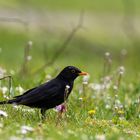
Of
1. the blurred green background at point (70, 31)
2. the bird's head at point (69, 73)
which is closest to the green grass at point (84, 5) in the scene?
the blurred green background at point (70, 31)

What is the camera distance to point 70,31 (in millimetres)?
27766

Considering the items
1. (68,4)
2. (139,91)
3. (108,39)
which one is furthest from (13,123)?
(68,4)

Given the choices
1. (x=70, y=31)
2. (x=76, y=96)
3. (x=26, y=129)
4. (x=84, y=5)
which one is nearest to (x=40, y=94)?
(x=26, y=129)

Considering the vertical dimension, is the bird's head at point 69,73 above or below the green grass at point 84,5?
below

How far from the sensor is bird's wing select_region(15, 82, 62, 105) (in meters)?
8.81

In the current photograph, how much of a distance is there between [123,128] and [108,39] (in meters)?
20.1

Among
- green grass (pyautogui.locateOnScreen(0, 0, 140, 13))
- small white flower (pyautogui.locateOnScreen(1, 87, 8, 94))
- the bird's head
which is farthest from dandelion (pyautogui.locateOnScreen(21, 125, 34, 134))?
green grass (pyautogui.locateOnScreen(0, 0, 140, 13))

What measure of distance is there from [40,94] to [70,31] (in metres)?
19.0

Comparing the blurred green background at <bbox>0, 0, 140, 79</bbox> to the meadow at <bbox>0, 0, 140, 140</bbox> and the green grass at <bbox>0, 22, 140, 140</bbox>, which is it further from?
the green grass at <bbox>0, 22, 140, 140</bbox>

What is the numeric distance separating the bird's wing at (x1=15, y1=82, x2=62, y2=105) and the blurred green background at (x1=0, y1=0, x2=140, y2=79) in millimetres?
8042

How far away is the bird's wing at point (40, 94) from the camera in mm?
8812

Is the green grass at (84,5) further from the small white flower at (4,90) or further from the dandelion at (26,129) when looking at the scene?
the dandelion at (26,129)

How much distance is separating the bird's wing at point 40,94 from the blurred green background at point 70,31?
8042mm

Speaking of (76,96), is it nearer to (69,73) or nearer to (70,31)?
(69,73)
